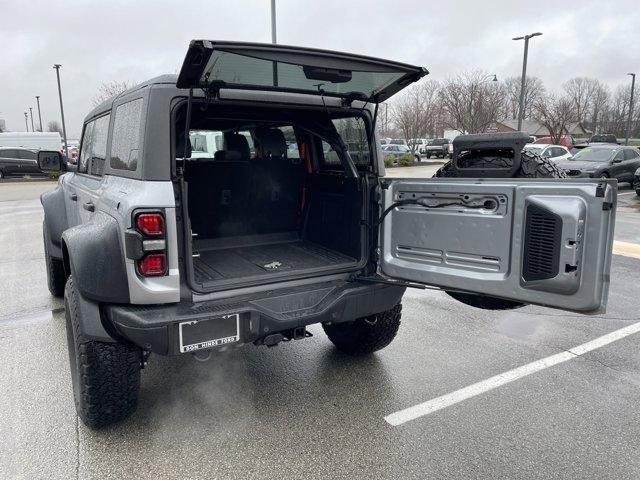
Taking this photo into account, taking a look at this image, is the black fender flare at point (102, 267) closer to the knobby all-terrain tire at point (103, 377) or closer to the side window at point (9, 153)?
the knobby all-terrain tire at point (103, 377)

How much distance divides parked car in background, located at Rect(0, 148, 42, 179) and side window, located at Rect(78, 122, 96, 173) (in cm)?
2069

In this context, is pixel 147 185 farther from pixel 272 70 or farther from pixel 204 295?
pixel 272 70

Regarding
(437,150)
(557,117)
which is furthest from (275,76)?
(557,117)

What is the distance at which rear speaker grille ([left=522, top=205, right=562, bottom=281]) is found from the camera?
2.24m

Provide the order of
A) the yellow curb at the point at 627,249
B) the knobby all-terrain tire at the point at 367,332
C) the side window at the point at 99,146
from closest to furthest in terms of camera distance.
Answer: the side window at the point at 99,146 → the knobby all-terrain tire at the point at 367,332 → the yellow curb at the point at 627,249

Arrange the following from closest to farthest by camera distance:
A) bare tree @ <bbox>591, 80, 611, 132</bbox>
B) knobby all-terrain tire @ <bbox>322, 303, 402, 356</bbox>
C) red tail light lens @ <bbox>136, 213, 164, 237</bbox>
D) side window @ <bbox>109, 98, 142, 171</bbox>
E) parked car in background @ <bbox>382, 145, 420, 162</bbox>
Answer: red tail light lens @ <bbox>136, 213, 164, 237</bbox>
side window @ <bbox>109, 98, 142, 171</bbox>
knobby all-terrain tire @ <bbox>322, 303, 402, 356</bbox>
parked car in background @ <bbox>382, 145, 420, 162</bbox>
bare tree @ <bbox>591, 80, 611, 132</bbox>

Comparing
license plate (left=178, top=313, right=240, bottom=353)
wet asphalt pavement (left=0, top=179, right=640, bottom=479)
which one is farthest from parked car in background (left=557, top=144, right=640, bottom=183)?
license plate (left=178, top=313, right=240, bottom=353)

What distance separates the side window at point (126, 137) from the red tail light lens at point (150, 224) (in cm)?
36

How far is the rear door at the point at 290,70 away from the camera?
2.35 metres

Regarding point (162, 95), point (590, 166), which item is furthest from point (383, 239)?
point (590, 166)

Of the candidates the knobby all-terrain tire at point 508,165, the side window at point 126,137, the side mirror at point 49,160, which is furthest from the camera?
the side mirror at point 49,160

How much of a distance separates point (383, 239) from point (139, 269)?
1473 mm

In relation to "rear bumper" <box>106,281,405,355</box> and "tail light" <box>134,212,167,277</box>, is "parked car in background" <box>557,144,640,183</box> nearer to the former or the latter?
"rear bumper" <box>106,281,405,355</box>

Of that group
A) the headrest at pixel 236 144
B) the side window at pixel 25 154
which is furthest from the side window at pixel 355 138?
the side window at pixel 25 154
